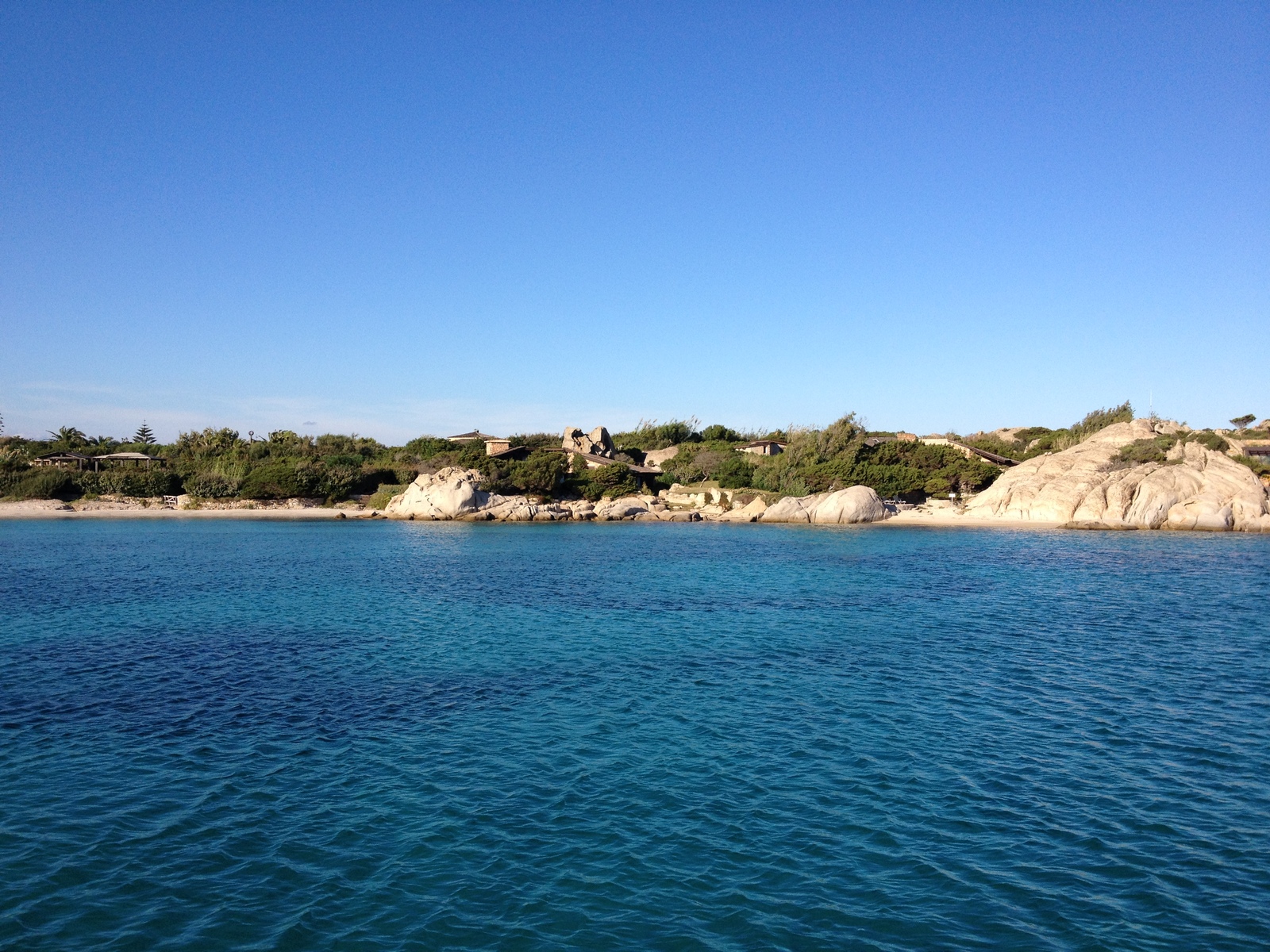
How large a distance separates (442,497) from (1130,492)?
169 ft

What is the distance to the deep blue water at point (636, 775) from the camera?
837 centimetres

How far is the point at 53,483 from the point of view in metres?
74.6

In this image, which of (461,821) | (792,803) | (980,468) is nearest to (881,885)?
(792,803)

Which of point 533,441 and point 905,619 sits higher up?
point 533,441

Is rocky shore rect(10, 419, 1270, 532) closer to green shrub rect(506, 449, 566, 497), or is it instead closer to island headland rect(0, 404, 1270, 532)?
island headland rect(0, 404, 1270, 532)

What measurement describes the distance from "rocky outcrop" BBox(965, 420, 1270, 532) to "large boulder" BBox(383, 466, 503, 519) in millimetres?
39563

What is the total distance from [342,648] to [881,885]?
50.4ft

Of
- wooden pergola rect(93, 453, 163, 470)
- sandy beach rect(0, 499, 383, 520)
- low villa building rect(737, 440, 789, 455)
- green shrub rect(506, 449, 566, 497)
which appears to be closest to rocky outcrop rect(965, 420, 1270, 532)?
low villa building rect(737, 440, 789, 455)

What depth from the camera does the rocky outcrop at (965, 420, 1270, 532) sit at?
5578 centimetres

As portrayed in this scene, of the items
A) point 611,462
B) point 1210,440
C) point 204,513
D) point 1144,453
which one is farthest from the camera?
point 611,462

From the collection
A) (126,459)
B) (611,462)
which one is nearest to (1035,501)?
(611,462)

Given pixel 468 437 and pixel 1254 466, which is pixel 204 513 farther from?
pixel 1254 466

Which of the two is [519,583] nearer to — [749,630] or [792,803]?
[749,630]

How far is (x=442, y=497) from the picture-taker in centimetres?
6881
